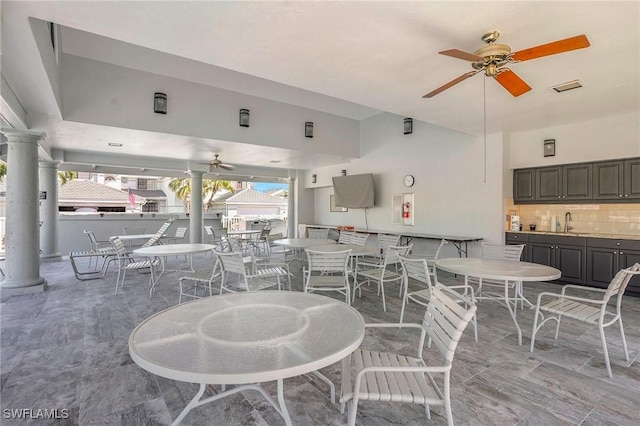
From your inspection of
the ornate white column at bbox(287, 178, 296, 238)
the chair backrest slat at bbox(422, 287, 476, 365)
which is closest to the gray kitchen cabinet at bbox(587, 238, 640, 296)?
the chair backrest slat at bbox(422, 287, 476, 365)

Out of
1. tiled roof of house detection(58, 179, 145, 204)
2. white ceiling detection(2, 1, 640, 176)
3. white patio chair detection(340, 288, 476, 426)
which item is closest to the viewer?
white patio chair detection(340, 288, 476, 426)

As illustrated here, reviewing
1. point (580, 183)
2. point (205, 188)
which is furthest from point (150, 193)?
point (580, 183)

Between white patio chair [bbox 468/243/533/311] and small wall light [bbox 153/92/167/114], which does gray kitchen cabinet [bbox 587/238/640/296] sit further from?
small wall light [bbox 153/92/167/114]

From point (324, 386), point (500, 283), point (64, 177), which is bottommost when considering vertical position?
point (324, 386)

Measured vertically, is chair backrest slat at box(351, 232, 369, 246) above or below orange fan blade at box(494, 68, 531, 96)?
below

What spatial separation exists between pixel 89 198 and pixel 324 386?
16.0 m

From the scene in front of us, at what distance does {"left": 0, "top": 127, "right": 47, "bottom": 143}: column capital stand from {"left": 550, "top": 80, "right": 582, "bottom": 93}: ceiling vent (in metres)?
7.17

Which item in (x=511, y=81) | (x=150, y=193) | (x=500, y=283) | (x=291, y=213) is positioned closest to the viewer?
(x=511, y=81)

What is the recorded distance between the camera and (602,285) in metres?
4.62

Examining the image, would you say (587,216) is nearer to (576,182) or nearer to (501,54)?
(576,182)

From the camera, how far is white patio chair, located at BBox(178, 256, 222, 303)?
3621 mm

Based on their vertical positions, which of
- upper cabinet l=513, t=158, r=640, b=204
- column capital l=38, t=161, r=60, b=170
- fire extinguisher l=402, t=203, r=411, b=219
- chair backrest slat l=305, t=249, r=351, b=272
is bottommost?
chair backrest slat l=305, t=249, r=351, b=272

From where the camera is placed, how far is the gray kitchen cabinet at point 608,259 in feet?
14.2

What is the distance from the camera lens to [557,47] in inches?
83.3
